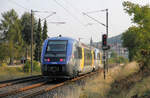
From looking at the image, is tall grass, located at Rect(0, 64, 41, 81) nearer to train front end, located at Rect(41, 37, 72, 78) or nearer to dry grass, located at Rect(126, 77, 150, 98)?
train front end, located at Rect(41, 37, 72, 78)

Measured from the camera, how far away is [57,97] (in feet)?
34.9

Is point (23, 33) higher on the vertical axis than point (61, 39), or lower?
higher

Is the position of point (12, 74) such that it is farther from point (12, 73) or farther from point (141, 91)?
point (141, 91)

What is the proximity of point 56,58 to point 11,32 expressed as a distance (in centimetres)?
5477

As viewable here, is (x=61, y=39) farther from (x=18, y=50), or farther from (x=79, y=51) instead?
(x=18, y=50)

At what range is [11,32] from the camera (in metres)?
69.2

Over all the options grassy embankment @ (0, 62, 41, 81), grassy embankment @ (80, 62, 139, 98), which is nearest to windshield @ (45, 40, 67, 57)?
grassy embankment @ (80, 62, 139, 98)

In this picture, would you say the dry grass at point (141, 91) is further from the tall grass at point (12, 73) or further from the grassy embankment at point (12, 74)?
the tall grass at point (12, 73)

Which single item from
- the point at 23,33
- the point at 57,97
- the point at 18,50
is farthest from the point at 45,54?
the point at 23,33

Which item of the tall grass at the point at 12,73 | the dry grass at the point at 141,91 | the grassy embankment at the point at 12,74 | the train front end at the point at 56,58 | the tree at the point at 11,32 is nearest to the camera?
the dry grass at the point at 141,91

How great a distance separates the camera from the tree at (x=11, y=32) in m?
68.9

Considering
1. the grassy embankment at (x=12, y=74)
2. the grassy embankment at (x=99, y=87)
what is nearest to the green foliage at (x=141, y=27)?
the grassy embankment at (x=99, y=87)

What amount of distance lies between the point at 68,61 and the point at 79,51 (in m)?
3.60

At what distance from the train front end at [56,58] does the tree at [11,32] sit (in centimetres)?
5262
